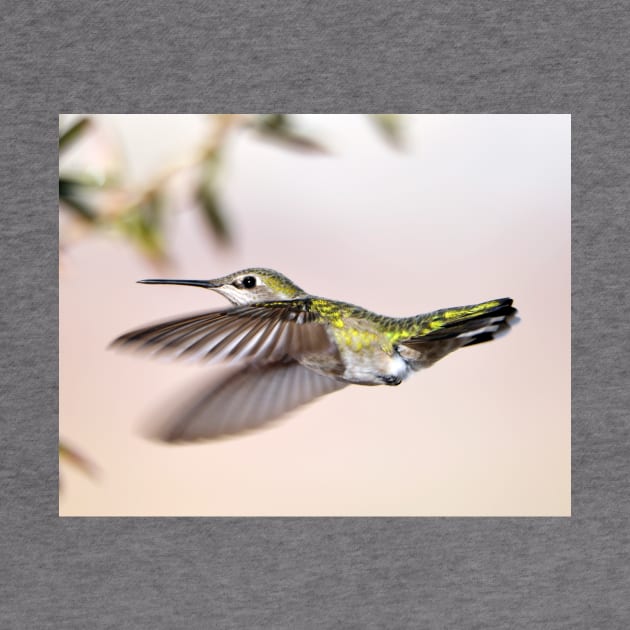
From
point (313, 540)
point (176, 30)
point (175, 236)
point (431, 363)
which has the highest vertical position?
point (176, 30)

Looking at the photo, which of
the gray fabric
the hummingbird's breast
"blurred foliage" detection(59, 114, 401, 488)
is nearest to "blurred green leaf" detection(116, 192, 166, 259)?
"blurred foliage" detection(59, 114, 401, 488)

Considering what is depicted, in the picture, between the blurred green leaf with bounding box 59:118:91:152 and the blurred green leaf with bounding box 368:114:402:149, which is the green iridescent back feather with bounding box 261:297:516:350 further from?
the blurred green leaf with bounding box 59:118:91:152

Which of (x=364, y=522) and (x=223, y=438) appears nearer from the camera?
(x=223, y=438)

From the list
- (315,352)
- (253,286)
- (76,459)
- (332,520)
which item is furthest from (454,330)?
(76,459)

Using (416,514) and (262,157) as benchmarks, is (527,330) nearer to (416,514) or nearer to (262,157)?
(416,514)

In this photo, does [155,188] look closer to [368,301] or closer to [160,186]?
[160,186]

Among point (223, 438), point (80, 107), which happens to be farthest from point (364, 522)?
point (80, 107)
